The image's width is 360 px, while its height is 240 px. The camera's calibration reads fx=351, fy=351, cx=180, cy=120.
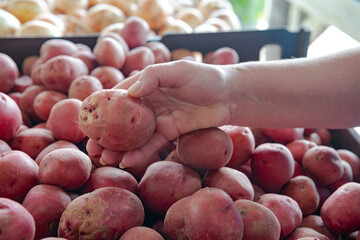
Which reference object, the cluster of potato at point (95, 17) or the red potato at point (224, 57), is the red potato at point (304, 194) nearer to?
the red potato at point (224, 57)

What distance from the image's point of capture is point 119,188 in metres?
1.00

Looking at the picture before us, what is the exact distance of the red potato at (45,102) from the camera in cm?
147

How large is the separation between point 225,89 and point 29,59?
138 centimetres

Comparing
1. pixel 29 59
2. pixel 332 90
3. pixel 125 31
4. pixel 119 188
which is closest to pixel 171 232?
pixel 119 188

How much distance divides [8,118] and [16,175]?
0.27m

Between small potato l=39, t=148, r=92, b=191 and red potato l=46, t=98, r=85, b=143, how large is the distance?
220mm

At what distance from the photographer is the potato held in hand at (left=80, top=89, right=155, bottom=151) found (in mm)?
963

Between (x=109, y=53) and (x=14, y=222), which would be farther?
(x=109, y=53)

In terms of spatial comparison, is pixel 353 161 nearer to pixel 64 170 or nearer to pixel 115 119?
pixel 115 119

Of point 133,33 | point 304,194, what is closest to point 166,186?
point 304,194

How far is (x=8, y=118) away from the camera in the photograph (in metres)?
1.18

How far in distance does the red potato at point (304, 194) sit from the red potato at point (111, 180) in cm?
56

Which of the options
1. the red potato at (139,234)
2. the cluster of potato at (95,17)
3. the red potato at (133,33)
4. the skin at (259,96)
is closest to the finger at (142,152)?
the skin at (259,96)

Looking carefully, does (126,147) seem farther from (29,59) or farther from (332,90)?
(29,59)
